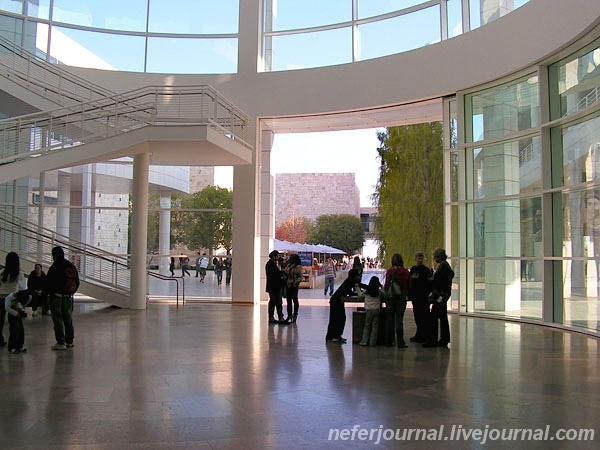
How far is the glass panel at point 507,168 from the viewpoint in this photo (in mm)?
13566

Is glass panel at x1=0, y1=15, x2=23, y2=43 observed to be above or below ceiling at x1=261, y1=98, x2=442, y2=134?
above

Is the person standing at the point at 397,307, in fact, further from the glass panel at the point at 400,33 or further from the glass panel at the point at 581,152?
the glass panel at the point at 400,33

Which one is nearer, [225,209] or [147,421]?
[147,421]

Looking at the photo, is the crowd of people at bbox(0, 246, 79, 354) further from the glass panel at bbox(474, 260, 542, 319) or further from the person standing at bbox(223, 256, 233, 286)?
the person standing at bbox(223, 256, 233, 286)

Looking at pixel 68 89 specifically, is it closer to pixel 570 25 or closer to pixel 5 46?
pixel 5 46

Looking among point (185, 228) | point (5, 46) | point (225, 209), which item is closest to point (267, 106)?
point (225, 209)

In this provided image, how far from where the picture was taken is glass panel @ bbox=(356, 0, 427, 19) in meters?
17.8

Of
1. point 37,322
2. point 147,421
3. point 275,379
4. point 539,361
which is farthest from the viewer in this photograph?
point 37,322

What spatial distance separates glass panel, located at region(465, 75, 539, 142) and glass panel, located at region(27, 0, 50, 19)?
555 inches

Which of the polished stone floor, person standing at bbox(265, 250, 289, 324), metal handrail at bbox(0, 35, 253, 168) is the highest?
metal handrail at bbox(0, 35, 253, 168)

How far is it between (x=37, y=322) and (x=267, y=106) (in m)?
9.75

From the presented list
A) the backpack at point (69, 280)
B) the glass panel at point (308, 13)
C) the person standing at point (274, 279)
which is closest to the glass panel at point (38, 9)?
the glass panel at point (308, 13)

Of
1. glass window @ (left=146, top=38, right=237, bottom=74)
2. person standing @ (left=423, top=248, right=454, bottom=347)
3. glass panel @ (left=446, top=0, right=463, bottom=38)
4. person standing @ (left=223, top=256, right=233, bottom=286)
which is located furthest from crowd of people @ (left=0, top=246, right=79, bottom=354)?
glass panel @ (left=446, top=0, right=463, bottom=38)

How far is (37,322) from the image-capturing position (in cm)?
1260
